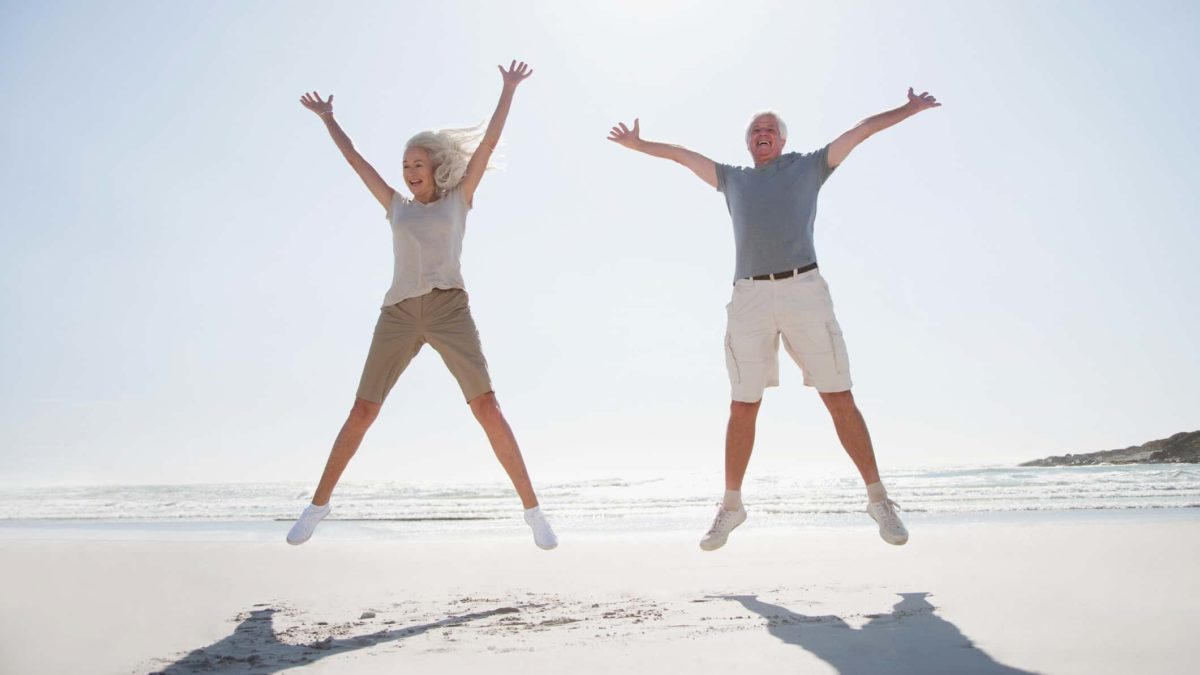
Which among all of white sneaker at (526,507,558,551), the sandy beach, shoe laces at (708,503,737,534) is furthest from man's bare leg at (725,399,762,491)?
white sneaker at (526,507,558,551)

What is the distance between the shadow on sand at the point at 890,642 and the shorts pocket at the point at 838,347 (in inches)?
49.8

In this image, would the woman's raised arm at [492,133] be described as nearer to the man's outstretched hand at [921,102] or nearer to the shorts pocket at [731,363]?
the shorts pocket at [731,363]

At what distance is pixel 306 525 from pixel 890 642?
3085 millimetres

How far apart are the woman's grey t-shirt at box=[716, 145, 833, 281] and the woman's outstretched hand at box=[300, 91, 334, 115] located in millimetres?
2499

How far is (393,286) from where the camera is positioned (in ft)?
15.5

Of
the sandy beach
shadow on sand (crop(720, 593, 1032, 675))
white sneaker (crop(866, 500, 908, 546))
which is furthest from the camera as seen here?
white sneaker (crop(866, 500, 908, 546))

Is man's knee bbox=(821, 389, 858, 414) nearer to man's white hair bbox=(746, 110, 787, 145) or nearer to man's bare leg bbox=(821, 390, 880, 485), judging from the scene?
man's bare leg bbox=(821, 390, 880, 485)

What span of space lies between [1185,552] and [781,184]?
3.28m

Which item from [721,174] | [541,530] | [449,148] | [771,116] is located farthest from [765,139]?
[541,530]

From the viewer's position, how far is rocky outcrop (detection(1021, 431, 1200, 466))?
95.1 ft

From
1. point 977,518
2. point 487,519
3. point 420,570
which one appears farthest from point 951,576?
point 487,519

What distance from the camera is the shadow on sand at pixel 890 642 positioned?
8.96ft

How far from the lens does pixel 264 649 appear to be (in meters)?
3.22

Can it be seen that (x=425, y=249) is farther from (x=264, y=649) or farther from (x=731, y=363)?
(x=264, y=649)
